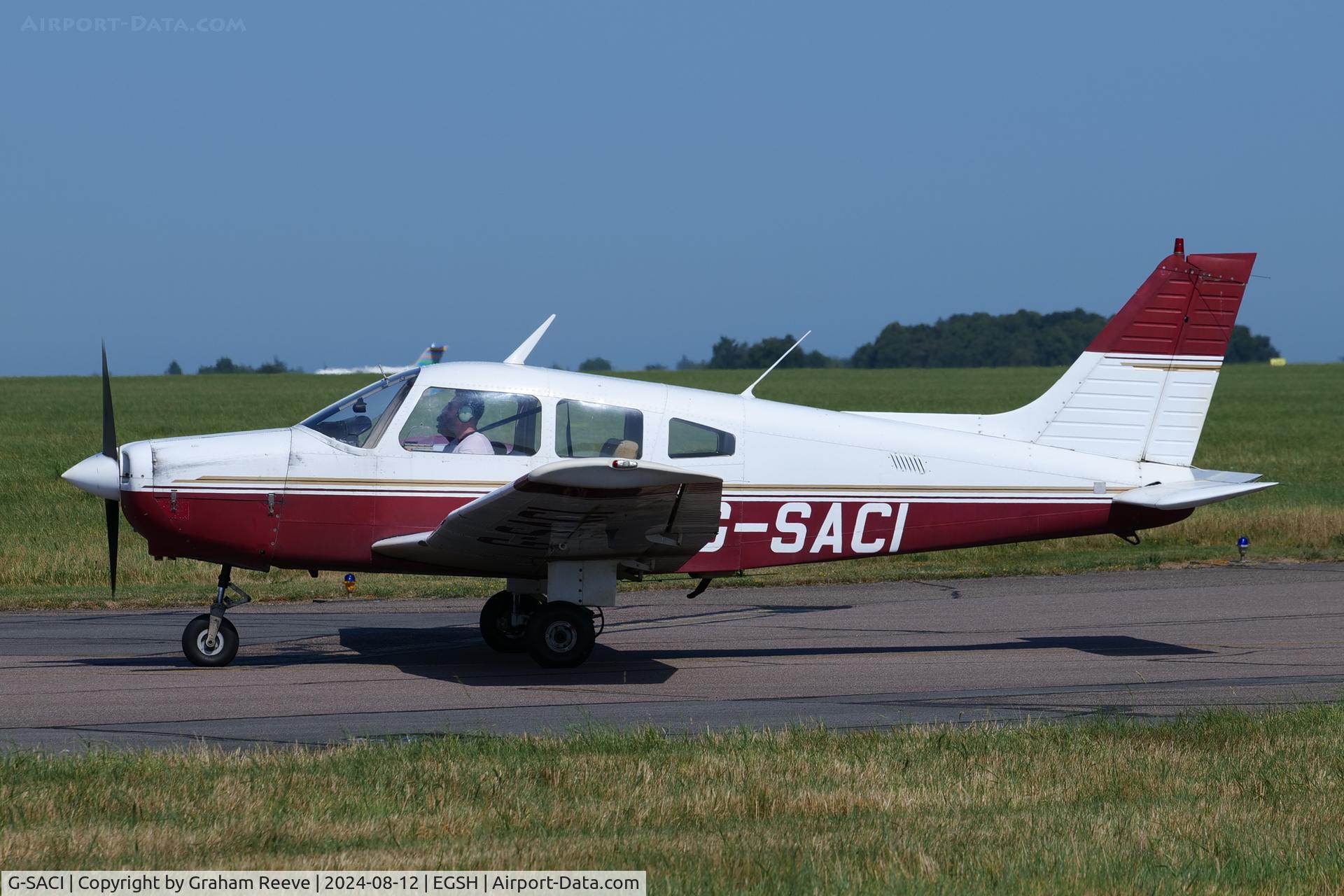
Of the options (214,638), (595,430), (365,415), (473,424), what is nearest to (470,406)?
(473,424)

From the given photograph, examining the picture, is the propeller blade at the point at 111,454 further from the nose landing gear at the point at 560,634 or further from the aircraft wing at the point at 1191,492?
the aircraft wing at the point at 1191,492

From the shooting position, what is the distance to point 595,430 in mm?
9742

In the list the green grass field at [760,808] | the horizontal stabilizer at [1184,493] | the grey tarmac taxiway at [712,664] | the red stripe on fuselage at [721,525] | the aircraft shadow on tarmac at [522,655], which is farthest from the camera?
the horizontal stabilizer at [1184,493]

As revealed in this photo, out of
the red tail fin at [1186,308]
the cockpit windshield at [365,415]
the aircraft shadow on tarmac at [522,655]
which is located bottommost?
the aircraft shadow on tarmac at [522,655]

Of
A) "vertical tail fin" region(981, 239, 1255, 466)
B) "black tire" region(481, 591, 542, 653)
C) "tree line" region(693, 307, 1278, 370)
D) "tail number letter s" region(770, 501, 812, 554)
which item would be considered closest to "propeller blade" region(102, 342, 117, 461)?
"black tire" region(481, 591, 542, 653)

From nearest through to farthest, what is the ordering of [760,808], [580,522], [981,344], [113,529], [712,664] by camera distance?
1. [760,808]
2. [580,522]
3. [113,529]
4. [712,664]
5. [981,344]

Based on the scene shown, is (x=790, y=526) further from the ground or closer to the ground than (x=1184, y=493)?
closer to the ground

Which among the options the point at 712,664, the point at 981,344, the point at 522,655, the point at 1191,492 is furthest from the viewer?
the point at 981,344

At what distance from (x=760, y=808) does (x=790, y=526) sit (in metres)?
4.42

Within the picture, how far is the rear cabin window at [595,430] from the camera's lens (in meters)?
9.73

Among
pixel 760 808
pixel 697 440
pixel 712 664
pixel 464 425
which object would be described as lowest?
pixel 712 664

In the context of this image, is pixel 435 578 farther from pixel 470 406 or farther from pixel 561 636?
pixel 470 406

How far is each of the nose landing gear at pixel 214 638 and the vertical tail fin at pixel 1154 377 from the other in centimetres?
594

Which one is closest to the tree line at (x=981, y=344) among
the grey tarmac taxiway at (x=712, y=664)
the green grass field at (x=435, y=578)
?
the green grass field at (x=435, y=578)
